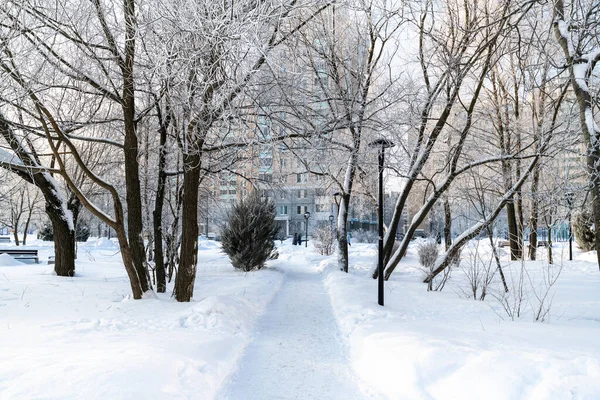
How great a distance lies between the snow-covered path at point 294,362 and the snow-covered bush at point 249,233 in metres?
7.99

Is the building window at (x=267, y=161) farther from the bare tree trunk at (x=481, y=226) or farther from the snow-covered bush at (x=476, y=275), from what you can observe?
the bare tree trunk at (x=481, y=226)

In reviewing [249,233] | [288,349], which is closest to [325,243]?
Answer: [249,233]

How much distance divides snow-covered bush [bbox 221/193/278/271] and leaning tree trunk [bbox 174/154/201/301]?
8.11 m

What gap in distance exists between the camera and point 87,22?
6.27 metres

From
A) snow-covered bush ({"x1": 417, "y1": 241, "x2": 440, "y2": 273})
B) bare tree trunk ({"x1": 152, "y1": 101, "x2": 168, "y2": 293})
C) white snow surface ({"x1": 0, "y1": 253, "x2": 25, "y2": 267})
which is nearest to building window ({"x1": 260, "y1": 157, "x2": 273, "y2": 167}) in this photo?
bare tree trunk ({"x1": 152, "y1": 101, "x2": 168, "y2": 293})

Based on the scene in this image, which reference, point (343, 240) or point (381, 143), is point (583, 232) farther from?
point (381, 143)

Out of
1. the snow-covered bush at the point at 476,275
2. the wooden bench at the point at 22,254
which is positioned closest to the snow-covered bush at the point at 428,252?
the snow-covered bush at the point at 476,275

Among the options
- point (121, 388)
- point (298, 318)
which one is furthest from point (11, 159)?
point (121, 388)

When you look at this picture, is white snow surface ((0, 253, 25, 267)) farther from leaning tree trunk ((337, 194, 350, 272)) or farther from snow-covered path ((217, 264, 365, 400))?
snow-covered path ((217, 264, 365, 400))

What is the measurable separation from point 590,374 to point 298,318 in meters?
4.67

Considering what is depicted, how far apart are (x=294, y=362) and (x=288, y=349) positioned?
0.54 m

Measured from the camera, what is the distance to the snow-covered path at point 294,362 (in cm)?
383

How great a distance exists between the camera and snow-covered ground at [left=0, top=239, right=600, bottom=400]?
3.28m

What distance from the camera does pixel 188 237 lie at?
24.6ft
